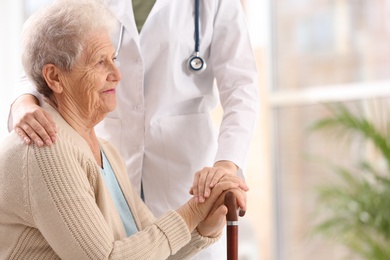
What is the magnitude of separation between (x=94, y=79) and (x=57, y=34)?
142 mm

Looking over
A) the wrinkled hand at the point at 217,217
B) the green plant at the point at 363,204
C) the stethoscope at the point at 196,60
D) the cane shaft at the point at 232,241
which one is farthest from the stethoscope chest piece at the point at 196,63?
the green plant at the point at 363,204

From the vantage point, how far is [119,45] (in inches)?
84.1

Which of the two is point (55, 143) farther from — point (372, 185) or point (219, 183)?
point (372, 185)

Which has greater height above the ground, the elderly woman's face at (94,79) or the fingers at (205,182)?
the elderly woman's face at (94,79)

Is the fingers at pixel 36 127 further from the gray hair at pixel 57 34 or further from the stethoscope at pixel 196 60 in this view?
the stethoscope at pixel 196 60

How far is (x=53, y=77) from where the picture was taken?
1.80 meters

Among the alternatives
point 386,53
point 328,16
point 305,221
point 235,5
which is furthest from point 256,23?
point 235,5

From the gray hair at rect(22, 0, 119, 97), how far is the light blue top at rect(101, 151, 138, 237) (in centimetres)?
28

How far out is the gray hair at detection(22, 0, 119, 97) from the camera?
1.77 meters

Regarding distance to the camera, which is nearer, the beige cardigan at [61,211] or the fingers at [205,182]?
the beige cardigan at [61,211]

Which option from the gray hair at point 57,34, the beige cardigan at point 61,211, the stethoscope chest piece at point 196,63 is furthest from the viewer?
the stethoscope chest piece at point 196,63

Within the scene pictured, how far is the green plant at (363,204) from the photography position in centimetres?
374

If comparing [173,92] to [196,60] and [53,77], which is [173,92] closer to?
[196,60]

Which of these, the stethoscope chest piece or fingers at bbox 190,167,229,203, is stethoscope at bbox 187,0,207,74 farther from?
fingers at bbox 190,167,229,203
